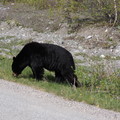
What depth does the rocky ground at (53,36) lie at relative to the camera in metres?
19.0

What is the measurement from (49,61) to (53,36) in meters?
13.0

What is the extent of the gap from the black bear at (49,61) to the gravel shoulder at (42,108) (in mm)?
2082

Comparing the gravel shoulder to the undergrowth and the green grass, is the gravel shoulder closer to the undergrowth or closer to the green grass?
the green grass

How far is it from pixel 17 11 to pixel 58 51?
19.9 metres

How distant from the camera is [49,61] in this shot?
35.2 feet

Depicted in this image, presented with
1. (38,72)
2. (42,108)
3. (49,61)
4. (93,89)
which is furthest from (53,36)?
(42,108)

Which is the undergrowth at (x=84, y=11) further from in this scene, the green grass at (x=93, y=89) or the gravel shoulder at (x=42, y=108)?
the gravel shoulder at (x=42, y=108)

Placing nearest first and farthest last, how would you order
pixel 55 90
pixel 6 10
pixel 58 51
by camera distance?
pixel 55 90 → pixel 58 51 → pixel 6 10

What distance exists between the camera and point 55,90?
29.6 ft

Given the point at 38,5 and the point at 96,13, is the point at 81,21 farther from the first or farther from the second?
the point at 38,5

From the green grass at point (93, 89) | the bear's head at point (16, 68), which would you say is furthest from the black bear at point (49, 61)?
the green grass at point (93, 89)

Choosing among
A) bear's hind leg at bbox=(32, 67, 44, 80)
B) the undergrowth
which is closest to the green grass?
bear's hind leg at bbox=(32, 67, 44, 80)

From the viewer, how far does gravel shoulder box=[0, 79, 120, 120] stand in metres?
6.67

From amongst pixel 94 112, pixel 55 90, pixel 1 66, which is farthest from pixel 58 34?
pixel 94 112
